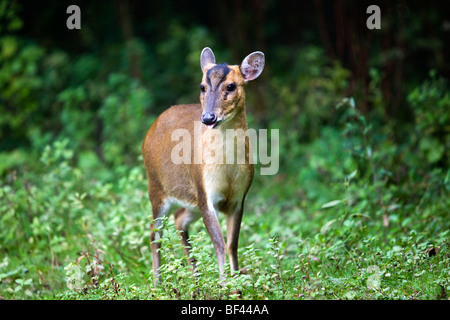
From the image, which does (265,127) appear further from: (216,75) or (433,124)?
(216,75)

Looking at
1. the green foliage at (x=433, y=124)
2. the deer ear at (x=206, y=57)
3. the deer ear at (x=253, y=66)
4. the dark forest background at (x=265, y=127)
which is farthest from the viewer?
the green foliage at (x=433, y=124)

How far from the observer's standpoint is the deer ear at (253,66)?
5.62m

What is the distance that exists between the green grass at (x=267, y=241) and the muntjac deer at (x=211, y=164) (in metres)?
0.29

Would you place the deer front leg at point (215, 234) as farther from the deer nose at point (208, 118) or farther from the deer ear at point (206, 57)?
the deer ear at point (206, 57)

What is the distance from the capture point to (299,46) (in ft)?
48.3

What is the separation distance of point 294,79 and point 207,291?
29.4 feet

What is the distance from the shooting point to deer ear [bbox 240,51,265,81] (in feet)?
18.5

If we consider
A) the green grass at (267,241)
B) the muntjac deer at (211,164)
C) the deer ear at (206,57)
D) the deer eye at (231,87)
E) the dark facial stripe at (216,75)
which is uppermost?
the deer ear at (206,57)

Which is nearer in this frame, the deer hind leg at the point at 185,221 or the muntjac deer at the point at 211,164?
the muntjac deer at the point at 211,164

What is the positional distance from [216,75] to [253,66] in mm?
450

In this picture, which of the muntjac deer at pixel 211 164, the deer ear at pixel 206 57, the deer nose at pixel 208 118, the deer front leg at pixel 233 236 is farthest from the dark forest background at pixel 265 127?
the deer ear at pixel 206 57

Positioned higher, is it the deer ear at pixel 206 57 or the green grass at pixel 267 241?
the deer ear at pixel 206 57

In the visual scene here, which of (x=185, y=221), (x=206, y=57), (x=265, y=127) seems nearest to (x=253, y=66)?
(x=206, y=57)

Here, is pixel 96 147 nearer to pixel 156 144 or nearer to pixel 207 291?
pixel 156 144
